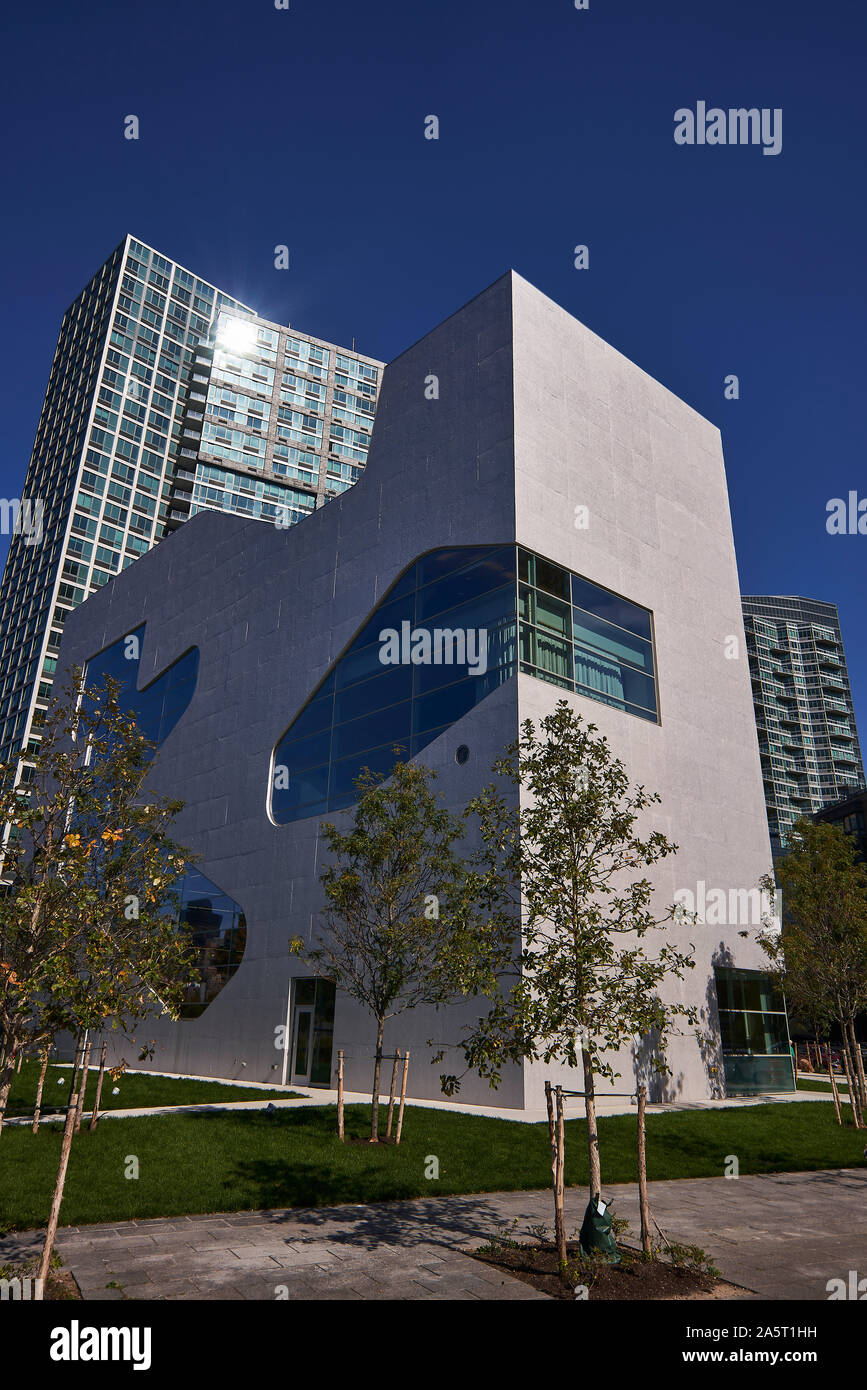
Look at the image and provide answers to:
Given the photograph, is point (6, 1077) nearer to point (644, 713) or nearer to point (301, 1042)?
point (301, 1042)

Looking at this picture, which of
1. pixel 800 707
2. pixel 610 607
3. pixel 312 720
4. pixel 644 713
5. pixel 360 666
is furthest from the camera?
pixel 800 707

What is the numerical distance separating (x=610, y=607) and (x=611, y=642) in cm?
114

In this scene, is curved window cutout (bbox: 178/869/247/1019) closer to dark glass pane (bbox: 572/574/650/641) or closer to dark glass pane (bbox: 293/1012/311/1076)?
dark glass pane (bbox: 293/1012/311/1076)

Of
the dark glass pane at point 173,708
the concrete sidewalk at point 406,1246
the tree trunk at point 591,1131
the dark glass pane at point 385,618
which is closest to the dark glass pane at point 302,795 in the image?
the dark glass pane at point 385,618

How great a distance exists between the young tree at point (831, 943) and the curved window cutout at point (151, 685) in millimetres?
25203

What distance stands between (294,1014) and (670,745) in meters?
14.6

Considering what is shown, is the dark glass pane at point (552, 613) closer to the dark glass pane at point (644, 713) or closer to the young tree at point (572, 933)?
the dark glass pane at point (644, 713)

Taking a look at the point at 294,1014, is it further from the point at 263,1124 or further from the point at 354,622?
the point at 354,622

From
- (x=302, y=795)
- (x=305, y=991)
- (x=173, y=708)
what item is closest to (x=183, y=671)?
(x=173, y=708)

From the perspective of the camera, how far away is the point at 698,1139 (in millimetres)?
17000

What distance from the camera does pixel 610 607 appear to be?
84.0 feet

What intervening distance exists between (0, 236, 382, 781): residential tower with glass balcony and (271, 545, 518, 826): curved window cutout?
191ft

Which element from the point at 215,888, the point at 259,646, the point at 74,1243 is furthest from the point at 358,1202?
the point at 259,646

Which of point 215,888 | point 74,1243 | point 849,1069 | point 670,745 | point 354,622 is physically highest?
point 354,622
